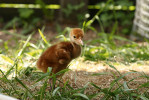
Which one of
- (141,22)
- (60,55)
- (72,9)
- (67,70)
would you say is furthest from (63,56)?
(72,9)

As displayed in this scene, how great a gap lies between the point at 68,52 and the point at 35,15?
14.2 ft

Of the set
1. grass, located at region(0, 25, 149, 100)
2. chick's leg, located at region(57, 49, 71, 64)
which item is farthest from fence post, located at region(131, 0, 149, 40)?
chick's leg, located at region(57, 49, 71, 64)

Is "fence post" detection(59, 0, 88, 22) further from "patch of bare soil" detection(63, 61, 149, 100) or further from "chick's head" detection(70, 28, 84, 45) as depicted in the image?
"chick's head" detection(70, 28, 84, 45)

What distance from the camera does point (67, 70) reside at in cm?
238

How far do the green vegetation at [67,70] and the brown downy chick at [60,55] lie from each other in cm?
14

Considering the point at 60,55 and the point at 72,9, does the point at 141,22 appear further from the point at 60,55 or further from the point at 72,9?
the point at 60,55

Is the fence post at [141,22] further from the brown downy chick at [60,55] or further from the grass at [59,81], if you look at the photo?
the brown downy chick at [60,55]

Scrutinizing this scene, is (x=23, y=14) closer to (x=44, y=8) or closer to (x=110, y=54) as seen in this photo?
(x=44, y=8)

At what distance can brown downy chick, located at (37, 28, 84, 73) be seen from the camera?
255 centimetres

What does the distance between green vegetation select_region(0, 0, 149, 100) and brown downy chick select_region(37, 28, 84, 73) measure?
Result: 0.14 metres

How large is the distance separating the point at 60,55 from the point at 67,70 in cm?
23

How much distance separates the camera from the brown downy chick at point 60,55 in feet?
8.38

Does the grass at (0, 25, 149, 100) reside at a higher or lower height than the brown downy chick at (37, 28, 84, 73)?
lower

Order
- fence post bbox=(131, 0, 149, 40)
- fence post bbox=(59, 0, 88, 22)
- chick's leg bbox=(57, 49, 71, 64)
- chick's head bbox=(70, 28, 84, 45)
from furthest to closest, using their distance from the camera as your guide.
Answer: fence post bbox=(59, 0, 88, 22), fence post bbox=(131, 0, 149, 40), chick's head bbox=(70, 28, 84, 45), chick's leg bbox=(57, 49, 71, 64)
